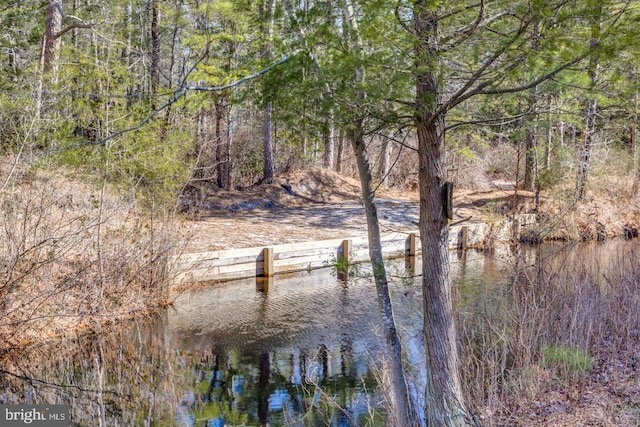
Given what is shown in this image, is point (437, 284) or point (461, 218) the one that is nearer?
point (437, 284)

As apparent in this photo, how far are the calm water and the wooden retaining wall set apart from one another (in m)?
0.38

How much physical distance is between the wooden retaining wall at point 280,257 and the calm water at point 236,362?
378 millimetres

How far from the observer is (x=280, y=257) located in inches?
421

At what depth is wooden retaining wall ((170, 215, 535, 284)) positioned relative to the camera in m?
9.44

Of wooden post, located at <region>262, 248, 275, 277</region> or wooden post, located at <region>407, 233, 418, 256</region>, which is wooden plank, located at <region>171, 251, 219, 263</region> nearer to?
wooden post, located at <region>262, 248, 275, 277</region>

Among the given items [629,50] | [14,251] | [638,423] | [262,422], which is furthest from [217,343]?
[629,50]

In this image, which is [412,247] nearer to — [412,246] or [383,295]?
[412,246]

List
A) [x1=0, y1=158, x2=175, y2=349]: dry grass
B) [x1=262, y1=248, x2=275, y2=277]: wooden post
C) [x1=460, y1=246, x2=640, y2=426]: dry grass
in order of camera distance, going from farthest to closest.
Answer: [x1=262, y1=248, x2=275, y2=277]: wooden post → [x1=0, y1=158, x2=175, y2=349]: dry grass → [x1=460, y1=246, x2=640, y2=426]: dry grass

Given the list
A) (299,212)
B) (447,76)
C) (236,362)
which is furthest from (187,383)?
(299,212)

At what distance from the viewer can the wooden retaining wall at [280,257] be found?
372 inches

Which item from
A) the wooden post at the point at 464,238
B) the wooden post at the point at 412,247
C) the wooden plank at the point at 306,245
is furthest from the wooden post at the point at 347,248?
the wooden post at the point at 464,238

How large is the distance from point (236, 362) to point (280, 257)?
3.96m

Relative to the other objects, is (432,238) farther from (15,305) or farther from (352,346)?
(15,305)

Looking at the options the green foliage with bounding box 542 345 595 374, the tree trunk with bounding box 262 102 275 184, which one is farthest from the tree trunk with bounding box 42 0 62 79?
the green foliage with bounding box 542 345 595 374
